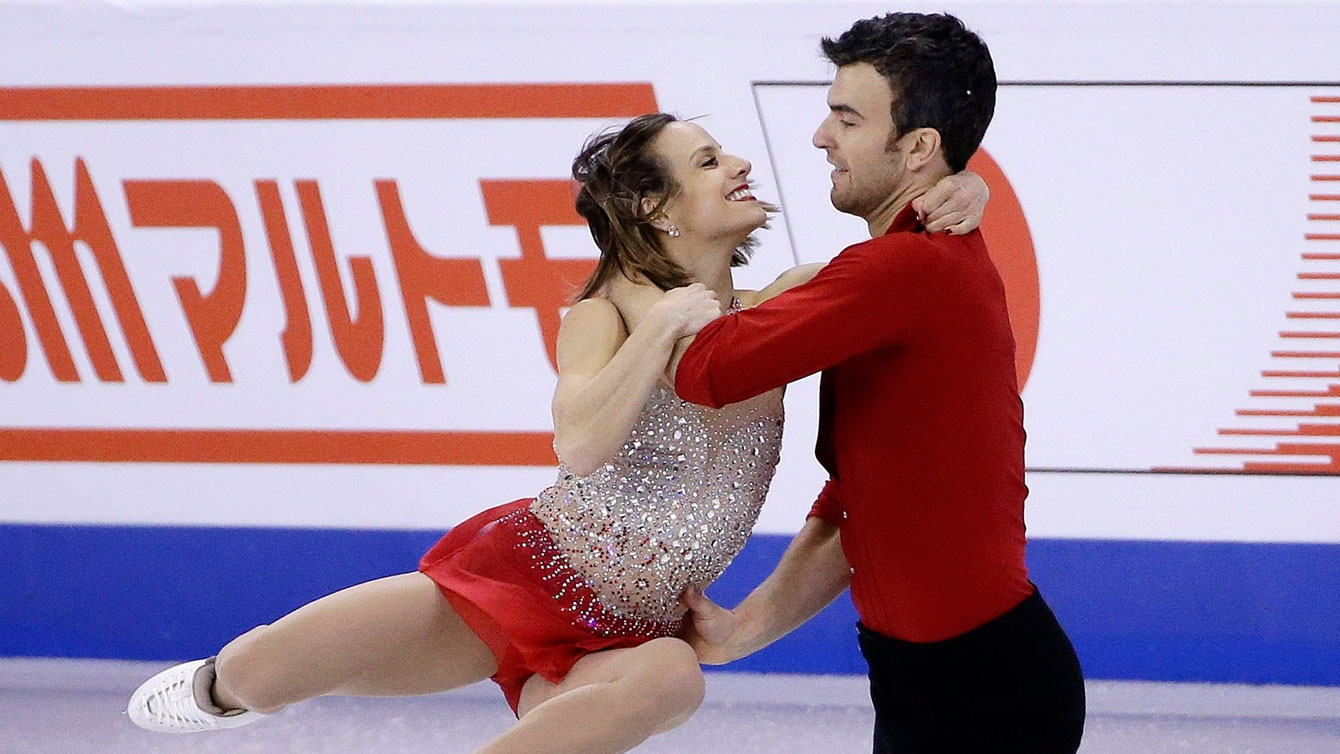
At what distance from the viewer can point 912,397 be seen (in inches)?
75.4

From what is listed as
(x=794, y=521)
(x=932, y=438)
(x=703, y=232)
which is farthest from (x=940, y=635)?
(x=794, y=521)

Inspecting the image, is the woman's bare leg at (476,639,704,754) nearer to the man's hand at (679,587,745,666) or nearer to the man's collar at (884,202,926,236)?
the man's hand at (679,587,745,666)

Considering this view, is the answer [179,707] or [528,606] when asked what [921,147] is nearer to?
[528,606]

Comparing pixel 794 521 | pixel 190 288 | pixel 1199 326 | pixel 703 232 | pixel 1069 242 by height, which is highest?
pixel 703 232

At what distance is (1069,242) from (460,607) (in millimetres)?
1991

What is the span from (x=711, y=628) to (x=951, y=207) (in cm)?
74

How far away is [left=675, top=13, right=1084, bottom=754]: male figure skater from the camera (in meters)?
1.87

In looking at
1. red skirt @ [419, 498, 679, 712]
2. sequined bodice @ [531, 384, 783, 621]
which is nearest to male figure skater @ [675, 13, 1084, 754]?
sequined bodice @ [531, 384, 783, 621]

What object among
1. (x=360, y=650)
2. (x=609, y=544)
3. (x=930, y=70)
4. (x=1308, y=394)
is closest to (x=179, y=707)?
(x=360, y=650)

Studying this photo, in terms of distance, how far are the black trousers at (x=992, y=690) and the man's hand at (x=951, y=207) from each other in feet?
1.70

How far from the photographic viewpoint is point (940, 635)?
6.42 ft

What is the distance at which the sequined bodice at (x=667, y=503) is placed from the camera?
2.15 meters

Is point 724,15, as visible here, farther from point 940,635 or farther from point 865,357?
point 940,635

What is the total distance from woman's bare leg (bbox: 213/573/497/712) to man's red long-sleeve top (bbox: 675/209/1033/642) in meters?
0.58
